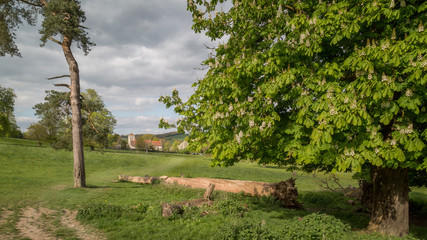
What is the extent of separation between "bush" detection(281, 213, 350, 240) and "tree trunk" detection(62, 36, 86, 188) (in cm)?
1661

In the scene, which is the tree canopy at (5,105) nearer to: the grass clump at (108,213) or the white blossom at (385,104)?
the grass clump at (108,213)

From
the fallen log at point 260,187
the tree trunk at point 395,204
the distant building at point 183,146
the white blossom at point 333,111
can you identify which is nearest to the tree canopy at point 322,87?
the white blossom at point 333,111

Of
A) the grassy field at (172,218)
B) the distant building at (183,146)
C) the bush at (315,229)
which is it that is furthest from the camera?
the distant building at (183,146)

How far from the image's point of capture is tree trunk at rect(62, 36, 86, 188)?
18406 mm

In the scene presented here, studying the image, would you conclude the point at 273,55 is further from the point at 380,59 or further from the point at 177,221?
the point at 177,221

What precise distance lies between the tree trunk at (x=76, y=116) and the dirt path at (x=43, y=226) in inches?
250

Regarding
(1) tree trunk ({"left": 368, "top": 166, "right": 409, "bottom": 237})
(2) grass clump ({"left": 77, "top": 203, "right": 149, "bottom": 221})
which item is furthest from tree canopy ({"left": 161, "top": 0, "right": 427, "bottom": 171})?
(2) grass clump ({"left": 77, "top": 203, "right": 149, "bottom": 221})


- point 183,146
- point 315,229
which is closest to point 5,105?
point 183,146

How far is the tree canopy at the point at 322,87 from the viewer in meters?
6.01

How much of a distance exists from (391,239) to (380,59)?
6.70 meters

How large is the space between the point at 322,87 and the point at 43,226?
12.3 m

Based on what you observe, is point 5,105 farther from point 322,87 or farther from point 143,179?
point 322,87

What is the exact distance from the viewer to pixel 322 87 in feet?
22.6

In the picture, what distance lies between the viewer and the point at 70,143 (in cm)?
2653
